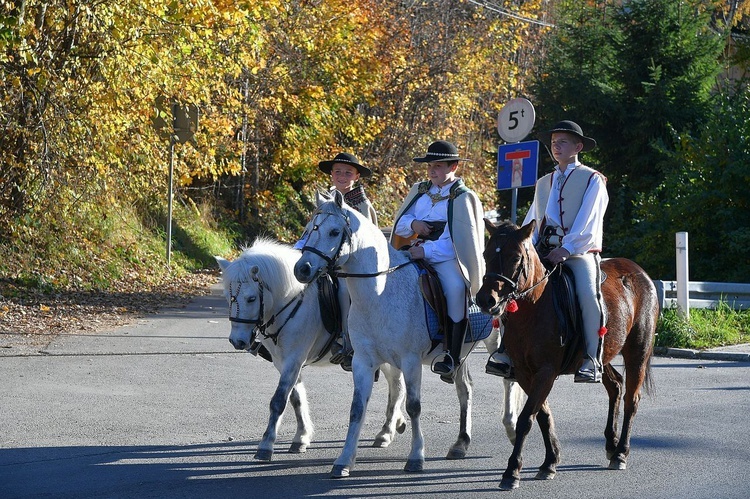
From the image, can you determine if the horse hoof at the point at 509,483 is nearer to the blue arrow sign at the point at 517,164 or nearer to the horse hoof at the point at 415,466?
the horse hoof at the point at 415,466

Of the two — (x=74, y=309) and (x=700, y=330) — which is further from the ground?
(x=74, y=309)

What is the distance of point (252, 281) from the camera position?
26.2ft

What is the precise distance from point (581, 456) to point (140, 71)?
1088 cm

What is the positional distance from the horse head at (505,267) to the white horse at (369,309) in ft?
2.98

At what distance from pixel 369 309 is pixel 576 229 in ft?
5.71

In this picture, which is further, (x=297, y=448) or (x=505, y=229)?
(x=297, y=448)

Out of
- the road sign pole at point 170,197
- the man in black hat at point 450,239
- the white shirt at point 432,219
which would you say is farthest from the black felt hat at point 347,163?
the road sign pole at point 170,197

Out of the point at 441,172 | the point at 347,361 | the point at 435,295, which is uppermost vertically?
the point at 441,172

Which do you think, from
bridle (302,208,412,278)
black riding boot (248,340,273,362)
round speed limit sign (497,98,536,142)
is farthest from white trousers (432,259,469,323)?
round speed limit sign (497,98,536,142)

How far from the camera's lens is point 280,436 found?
8.73 meters

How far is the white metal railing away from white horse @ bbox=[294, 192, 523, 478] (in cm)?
851

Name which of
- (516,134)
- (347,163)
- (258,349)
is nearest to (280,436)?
(258,349)

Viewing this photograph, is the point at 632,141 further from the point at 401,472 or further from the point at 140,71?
the point at 401,472

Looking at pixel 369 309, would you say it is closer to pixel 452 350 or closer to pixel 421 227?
pixel 452 350
